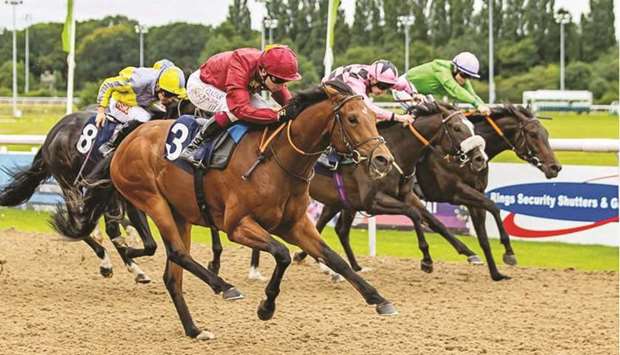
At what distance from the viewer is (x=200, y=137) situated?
18.2 feet

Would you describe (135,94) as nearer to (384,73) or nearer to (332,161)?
(332,161)

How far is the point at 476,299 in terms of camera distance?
7.00 metres

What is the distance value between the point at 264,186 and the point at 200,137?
1.97ft

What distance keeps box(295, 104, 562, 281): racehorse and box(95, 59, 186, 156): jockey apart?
164 cm

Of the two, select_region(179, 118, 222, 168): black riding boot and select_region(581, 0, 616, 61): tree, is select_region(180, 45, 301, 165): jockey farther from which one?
select_region(581, 0, 616, 61): tree

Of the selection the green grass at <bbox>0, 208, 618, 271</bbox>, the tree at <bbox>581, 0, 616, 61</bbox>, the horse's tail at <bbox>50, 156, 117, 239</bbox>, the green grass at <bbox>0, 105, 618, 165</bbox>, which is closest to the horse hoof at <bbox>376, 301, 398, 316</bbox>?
the horse's tail at <bbox>50, 156, 117, 239</bbox>

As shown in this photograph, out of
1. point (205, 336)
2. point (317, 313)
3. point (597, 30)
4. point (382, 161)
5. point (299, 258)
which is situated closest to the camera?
point (382, 161)

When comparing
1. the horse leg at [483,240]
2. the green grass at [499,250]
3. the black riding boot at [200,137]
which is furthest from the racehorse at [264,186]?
the green grass at [499,250]

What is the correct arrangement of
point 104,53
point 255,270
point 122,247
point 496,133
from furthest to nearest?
point 104,53, point 496,133, point 255,270, point 122,247

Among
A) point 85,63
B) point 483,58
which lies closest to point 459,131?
point 85,63

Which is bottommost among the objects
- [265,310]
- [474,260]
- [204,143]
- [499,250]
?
[499,250]

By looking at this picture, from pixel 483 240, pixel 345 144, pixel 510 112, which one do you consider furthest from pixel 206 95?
pixel 510 112

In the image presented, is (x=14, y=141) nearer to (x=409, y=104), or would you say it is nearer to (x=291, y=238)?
(x=409, y=104)

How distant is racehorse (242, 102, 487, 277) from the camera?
24.7ft
